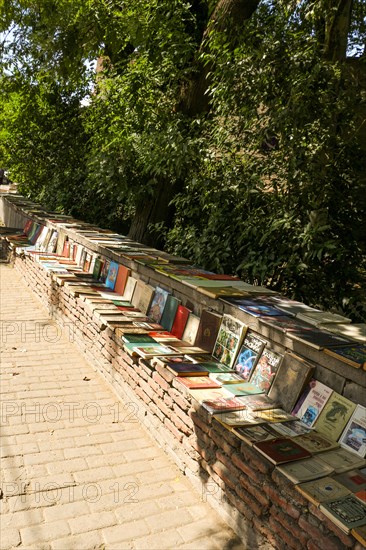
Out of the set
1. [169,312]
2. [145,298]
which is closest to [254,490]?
[169,312]

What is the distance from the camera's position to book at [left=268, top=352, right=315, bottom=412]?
11.8 ft

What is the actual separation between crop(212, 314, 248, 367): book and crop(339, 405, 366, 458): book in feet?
4.41

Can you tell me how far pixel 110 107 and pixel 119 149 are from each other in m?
1.09

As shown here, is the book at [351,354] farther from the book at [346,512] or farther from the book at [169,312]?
the book at [169,312]

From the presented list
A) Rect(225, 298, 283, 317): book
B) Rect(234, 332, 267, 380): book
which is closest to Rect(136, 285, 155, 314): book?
Rect(225, 298, 283, 317): book

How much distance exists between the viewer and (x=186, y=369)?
13.7 feet

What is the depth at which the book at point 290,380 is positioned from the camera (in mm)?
3600

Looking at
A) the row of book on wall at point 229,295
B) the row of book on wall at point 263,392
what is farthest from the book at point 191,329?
the row of book on wall at point 229,295

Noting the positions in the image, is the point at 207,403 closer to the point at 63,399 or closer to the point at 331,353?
the point at 331,353

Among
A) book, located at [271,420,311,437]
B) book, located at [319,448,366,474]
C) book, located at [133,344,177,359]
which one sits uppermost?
book, located at [319,448,366,474]

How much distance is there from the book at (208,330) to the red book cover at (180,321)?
0.35m

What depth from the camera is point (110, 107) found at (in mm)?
9242

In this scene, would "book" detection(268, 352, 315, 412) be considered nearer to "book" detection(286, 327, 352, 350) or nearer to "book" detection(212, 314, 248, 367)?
"book" detection(286, 327, 352, 350)

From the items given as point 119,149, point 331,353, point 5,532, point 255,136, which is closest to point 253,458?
point 331,353
